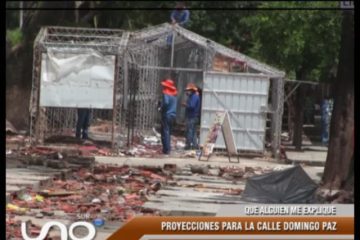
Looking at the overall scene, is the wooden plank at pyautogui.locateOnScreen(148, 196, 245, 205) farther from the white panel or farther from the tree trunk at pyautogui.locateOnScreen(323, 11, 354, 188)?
the tree trunk at pyautogui.locateOnScreen(323, 11, 354, 188)

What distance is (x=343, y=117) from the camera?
1024cm

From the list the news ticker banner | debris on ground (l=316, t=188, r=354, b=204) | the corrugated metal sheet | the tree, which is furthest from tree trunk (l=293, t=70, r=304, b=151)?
the news ticker banner

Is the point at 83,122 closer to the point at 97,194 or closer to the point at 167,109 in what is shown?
the point at 167,109

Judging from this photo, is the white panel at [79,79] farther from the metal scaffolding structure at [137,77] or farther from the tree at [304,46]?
the tree at [304,46]

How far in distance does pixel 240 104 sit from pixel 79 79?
1511mm

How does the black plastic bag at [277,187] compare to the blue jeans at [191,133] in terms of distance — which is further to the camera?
the blue jeans at [191,133]

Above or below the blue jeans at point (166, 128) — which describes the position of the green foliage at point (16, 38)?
above

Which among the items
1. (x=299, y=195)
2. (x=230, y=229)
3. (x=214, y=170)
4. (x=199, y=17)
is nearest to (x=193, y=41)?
(x=214, y=170)

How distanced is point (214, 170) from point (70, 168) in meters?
2.61

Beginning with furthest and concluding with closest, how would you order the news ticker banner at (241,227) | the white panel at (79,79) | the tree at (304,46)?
1. the tree at (304,46)
2. the white panel at (79,79)
3. the news ticker banner at (241,227)

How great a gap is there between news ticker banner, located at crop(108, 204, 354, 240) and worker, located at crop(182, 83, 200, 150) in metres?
2.10

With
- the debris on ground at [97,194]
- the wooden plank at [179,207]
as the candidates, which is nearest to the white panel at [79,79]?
the debris on ground at [97,194]

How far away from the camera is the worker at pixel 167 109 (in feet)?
23.5

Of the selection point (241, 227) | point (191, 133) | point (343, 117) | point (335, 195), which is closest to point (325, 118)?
point (335, 195)
